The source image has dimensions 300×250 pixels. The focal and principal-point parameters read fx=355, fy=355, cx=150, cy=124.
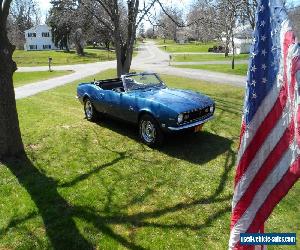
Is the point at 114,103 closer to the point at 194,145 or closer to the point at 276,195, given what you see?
the point at 194,145

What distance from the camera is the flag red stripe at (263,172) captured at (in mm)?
2627

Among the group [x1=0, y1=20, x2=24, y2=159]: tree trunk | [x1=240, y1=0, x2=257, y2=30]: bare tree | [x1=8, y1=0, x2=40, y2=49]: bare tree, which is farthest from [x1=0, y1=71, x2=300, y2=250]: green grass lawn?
[x1=8, y1=0, x2=40, y2=49]: bare tree

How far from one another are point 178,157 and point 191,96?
1.60 m

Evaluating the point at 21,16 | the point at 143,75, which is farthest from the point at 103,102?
the point at 21,16

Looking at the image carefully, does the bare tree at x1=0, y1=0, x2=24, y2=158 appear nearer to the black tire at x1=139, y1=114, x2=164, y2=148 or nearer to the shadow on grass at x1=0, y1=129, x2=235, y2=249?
the shadow on grass at x1=0, y1=129, x2=235, y2=249

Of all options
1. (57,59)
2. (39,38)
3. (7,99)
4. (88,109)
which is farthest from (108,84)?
(39,38)

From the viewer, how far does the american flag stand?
8.40 feet

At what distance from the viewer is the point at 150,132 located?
7949 mm

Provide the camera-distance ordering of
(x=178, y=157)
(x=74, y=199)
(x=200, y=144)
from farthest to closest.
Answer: (x=200, y=144) → (x=178, y=157) → (x=74, y=199)

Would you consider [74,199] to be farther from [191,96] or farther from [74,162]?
[191,96]

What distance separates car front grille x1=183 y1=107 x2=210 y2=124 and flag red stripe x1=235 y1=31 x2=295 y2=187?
452 cm

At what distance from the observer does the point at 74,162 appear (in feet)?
23.3

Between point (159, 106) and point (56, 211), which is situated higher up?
point (159, 106)

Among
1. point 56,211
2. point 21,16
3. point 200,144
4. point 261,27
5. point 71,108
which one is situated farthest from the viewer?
point 21,16
